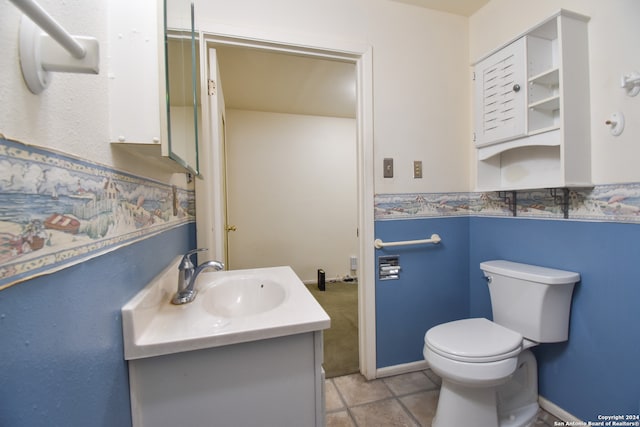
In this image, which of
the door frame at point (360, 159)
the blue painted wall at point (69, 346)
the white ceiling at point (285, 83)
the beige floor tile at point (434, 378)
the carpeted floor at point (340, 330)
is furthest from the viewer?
the white ceiling at point (285, 83)

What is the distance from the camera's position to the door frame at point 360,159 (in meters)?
1.42

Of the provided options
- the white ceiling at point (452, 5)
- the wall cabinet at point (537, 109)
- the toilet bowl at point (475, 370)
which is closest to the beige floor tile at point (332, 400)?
the toilet bowl at point (475, 370)

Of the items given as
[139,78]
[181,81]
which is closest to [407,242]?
[181,81]

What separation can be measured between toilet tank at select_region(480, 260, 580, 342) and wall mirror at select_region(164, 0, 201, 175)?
5.10ft

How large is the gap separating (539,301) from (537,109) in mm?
922

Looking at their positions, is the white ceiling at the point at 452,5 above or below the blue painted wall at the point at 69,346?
above

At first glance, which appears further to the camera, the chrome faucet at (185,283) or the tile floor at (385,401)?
the tile floor at (385,401)

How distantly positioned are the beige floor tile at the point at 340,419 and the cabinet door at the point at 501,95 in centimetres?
166

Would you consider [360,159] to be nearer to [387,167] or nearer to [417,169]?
[387,167]

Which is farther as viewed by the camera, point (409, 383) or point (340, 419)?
point (409, 383)

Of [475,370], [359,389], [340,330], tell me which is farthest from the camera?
[340,330]

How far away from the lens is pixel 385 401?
1500 millimetres

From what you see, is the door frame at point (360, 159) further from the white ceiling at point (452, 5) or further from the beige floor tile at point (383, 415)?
the white ceiling at point (452, 5)

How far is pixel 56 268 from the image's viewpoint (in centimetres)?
41
